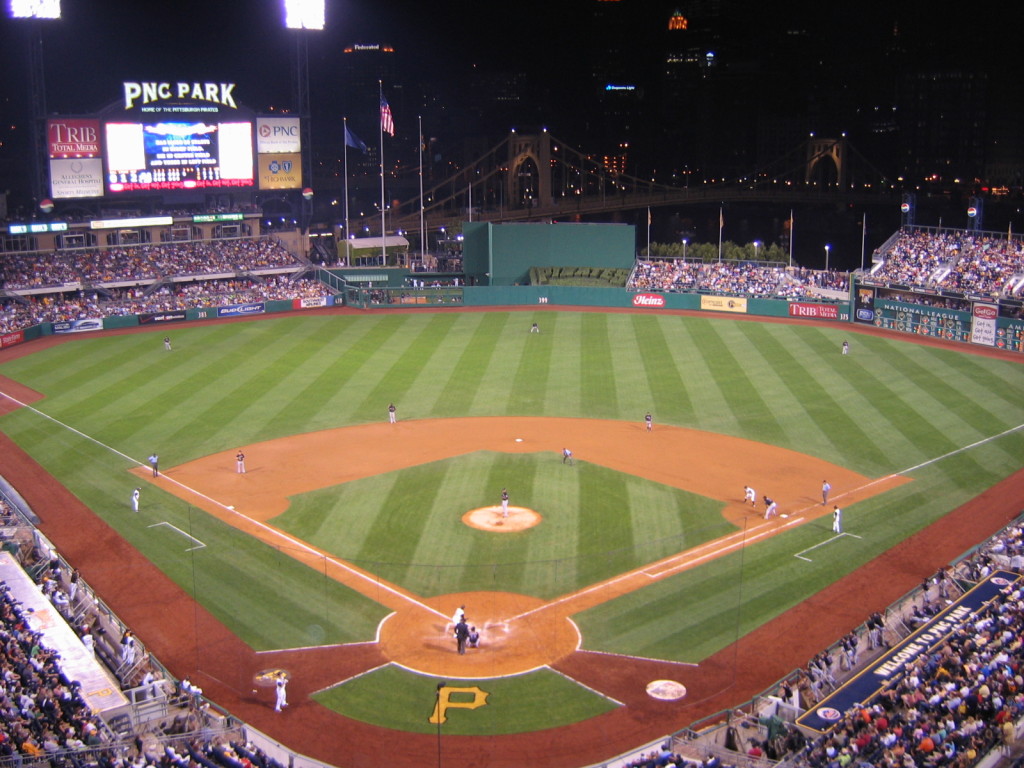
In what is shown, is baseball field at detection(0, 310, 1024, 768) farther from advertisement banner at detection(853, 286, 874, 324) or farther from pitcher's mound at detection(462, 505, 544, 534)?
advertisement banner at detection(853, 286, 874, 324)

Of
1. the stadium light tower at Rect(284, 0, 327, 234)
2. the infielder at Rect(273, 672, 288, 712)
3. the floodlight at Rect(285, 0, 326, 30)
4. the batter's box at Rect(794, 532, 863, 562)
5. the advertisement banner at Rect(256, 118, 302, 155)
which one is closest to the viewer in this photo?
the infielder at Rect(273, 672, 288, 712)

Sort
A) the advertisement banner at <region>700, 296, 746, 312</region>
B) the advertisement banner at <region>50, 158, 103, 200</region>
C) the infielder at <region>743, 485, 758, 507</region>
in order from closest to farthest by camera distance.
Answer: the infielder at <region>743, 485, 758, 507</region> → the advertisement banner at <region>50, 158, 103, 200</region> → the advertisement banner at <region>700, 296, 746, 312</region>

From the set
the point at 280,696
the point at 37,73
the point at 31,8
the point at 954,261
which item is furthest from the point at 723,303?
A: the point at 280,696

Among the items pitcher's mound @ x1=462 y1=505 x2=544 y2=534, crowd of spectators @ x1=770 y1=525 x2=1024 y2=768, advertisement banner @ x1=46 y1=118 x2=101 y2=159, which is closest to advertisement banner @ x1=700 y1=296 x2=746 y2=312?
pitcher's mound @ x1=462 y1=505 x2=544 y2=534

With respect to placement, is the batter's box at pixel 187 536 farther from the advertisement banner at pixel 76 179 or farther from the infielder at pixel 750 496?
the advertisement banner at pixel 76 179

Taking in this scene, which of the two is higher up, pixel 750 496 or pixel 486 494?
pixel 750 496

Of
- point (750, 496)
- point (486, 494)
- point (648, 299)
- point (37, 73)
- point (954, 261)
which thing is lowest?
point (486, 494)

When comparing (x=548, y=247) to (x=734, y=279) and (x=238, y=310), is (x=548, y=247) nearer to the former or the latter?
(x=734, y=279)
